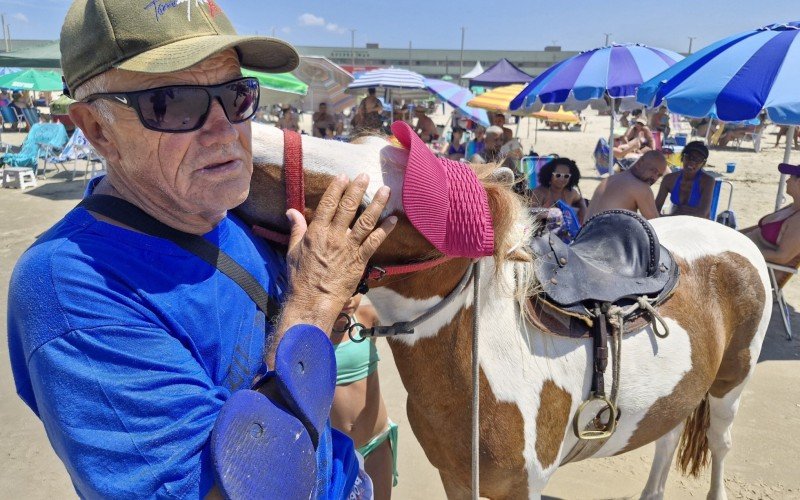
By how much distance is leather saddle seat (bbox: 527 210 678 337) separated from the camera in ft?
5.92

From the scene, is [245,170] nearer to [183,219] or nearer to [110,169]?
[183,219]

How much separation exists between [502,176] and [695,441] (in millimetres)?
2373

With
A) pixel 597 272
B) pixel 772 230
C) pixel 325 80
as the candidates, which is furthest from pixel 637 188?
pixel 325 80

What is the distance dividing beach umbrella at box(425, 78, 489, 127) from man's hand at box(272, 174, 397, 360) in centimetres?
1085

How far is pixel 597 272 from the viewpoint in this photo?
79.7 inches

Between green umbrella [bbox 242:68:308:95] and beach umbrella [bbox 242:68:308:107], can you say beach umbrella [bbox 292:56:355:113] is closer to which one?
beach umbrella [bbox 242:68:308:107]

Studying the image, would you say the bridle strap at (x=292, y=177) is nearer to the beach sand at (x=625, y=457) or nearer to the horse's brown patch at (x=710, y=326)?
the horse's brown patch at (x=710, y=326)

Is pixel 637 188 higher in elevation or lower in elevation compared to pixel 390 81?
lower

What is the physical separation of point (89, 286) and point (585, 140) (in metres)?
24.7

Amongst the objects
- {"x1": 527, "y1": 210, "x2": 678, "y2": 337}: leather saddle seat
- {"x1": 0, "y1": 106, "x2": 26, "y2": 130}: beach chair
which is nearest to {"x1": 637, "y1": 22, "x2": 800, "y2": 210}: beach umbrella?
{"x1": 527, "y1": 210, "x2": 678, "y2": 337}: leather saddle seat

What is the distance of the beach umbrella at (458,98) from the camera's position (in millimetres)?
11631

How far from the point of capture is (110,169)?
3.54ft

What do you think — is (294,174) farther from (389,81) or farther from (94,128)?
(389,81)

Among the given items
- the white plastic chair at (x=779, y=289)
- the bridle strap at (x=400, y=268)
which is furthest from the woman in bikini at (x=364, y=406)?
the white plastic chair at (x=779, y=289)
